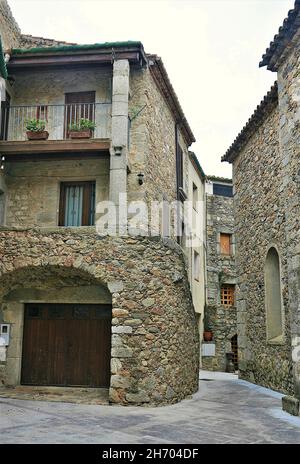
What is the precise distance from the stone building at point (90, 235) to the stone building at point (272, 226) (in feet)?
7.34

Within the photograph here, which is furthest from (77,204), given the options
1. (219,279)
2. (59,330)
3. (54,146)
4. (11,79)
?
(219,279)

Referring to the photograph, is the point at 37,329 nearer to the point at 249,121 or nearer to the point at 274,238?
the point at 274,238

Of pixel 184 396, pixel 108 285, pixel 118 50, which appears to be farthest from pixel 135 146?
pixel 184 396

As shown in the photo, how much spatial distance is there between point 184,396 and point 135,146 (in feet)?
19.9

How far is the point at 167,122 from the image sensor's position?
15.0 m

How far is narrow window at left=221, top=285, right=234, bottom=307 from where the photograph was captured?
74.3 ft

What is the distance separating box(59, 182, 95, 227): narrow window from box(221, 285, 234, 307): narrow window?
1159 centimetres

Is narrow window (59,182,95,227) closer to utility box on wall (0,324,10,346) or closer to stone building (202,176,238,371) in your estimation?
utility box on wall (0,324,10,346)

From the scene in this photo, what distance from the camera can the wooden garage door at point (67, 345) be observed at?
1139 centimetres

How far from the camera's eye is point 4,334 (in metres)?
11.6

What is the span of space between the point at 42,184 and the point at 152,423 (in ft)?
23.4

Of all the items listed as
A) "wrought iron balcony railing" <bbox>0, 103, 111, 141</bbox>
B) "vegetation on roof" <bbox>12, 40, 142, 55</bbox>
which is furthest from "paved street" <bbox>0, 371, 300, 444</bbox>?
"vegetation on roof" <bbox>12, 40, 142, 55</bbox>

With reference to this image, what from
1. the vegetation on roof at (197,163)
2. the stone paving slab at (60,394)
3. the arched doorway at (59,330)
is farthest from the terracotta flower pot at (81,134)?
the vegetation on roof at (197,163)

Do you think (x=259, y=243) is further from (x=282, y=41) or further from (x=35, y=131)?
(x=35, y=131)
